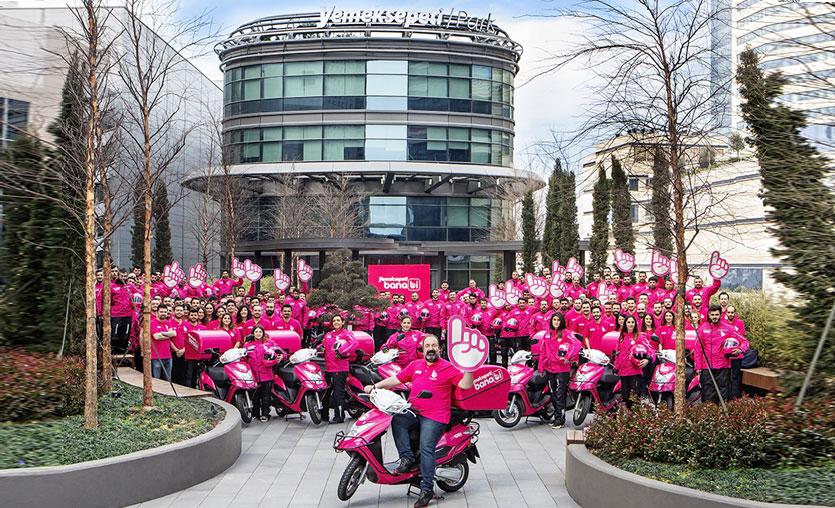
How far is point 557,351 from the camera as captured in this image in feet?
46.8

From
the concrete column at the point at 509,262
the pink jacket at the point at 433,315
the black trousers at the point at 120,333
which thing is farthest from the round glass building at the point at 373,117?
the black trousers at the point at 120,333

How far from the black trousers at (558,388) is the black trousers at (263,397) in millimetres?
4711

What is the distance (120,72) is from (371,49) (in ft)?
134

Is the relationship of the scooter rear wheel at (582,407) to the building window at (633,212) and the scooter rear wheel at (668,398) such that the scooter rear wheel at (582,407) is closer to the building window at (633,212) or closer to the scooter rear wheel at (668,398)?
the scooter rear wheel at (668,398)

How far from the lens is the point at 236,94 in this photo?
2183 inches

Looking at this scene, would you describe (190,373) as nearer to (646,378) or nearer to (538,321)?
(538,321)

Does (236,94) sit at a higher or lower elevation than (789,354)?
higher

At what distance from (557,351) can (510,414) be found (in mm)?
1322

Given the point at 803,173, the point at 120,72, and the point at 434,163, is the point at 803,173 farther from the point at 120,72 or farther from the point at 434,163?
the point at 434,163

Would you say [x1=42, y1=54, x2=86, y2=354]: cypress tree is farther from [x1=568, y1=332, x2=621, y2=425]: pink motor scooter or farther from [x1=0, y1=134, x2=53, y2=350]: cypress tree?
[x1=568, y1=332, x2=621, y2=425]: pink motor scooter

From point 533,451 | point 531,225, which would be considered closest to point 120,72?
point 533,451

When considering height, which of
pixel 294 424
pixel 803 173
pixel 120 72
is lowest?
pixel 294 424

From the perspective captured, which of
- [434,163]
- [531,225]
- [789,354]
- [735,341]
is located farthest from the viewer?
[434,163]

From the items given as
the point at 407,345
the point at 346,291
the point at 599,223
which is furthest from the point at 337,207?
the point at 407,345
